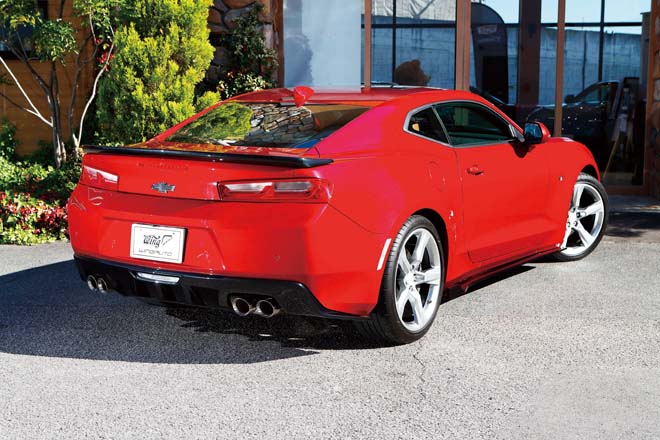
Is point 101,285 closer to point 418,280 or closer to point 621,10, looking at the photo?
point 418,280

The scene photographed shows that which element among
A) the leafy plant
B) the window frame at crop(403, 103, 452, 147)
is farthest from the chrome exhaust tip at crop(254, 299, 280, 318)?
the leafy plant

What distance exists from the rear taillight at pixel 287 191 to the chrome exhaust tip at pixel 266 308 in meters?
0.50

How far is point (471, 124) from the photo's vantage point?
19.0 feet

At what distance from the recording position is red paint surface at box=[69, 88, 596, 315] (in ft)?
13.8

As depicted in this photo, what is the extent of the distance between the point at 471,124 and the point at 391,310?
5.84ft

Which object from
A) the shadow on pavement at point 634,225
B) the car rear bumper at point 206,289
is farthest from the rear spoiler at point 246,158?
the shadow on pavement at point 634,225

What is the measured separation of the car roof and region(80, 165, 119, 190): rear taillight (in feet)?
3.84

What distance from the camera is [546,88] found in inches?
465


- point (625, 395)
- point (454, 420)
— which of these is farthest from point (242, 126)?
point (625, 395)

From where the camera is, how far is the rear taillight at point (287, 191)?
4184 millimetres

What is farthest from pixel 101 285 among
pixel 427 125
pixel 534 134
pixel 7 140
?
pixel 7 140

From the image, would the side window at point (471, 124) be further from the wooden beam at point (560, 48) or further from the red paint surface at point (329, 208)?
the wooden beam at point (560, 48)

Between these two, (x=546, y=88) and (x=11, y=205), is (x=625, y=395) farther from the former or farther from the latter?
(x=546, y=88)

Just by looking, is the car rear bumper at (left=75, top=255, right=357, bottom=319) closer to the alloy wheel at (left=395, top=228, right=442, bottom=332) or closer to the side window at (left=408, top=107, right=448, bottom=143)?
the alloy wheel at (left=395, top=228, right=442, bottom=332)
